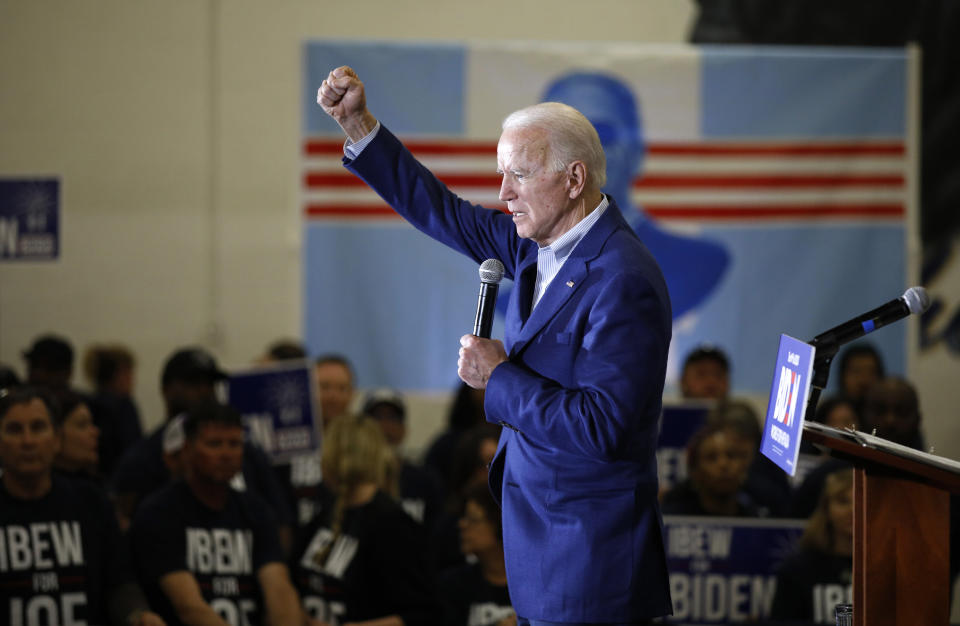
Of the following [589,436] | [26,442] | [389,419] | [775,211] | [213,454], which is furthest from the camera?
[775,211]

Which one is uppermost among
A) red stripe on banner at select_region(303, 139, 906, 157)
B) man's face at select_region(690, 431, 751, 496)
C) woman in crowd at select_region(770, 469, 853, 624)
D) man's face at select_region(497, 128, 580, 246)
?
red stripe on banner at select_region(303, 139, 906, 157)

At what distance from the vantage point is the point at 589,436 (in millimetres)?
1937

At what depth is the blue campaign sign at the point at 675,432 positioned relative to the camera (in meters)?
5.07

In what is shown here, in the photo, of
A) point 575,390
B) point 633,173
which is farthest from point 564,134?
point 633,173

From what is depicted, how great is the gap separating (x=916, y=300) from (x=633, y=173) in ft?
16.1

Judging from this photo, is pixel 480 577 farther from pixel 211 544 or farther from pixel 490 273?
pixel 490 273

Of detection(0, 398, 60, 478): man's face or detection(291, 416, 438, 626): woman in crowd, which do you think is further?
detection(291, 416, 438, 626): woman in crowd

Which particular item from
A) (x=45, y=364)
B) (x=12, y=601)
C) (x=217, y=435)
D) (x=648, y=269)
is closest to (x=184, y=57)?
(x=45, y=364)

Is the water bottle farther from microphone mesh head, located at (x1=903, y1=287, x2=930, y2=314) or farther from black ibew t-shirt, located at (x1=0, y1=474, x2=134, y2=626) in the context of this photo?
black ibew t-shirt, located at (x1=0, y1=474, x2=134, y2=626)

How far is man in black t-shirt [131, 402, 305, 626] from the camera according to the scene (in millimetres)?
3797

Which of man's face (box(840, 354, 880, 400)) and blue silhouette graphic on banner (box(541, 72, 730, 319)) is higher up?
blue silhouette graphic on banner (box(541, 72, 730, 319))

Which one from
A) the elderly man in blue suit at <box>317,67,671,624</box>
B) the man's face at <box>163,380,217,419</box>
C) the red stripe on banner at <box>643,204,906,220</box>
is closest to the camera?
the elderly man in blue suit at <box>317,67,671,624</box>

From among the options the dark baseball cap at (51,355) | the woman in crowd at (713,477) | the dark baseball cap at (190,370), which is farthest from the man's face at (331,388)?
the woman in crowd at (713,477)

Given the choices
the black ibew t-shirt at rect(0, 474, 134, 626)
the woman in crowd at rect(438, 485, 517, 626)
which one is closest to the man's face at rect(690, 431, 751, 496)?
the woman in crowd at rect(438, 485, 517, 626)
